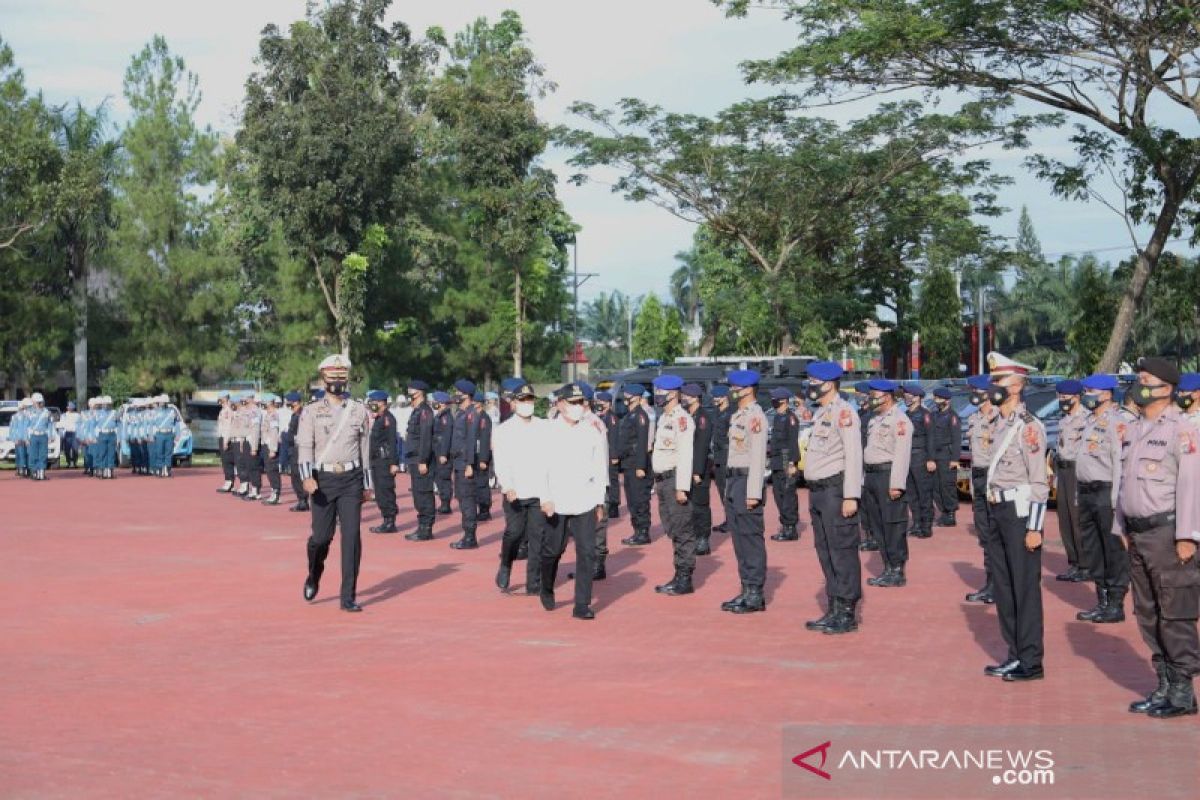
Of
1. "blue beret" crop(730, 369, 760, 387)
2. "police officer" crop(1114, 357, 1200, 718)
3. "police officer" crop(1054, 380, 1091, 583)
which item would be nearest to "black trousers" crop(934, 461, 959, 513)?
"police officer" crop(1054, 380, 1091, 583)

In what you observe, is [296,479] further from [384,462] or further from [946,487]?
[946,487]

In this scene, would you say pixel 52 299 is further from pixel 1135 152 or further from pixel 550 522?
pixel 550 522

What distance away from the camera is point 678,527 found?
12539mm

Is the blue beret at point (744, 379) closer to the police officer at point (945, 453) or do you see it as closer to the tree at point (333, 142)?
the police officer at point (945, 453)

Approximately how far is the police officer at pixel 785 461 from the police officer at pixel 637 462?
1.71 metres

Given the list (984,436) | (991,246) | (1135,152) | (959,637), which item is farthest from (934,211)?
(959,637)

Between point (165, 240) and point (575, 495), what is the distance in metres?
35.2


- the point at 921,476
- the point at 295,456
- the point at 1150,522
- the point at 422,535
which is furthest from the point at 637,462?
the point at 1150,522

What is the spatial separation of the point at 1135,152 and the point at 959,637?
53.6 ft

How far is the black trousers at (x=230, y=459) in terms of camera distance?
83.0 ft

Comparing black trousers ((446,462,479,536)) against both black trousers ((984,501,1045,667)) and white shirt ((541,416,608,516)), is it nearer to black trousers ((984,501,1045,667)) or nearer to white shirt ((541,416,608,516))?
white shirt ((541,416,608,516))

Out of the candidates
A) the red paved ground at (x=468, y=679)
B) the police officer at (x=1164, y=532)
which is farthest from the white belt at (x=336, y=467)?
the police officer at (x=1164, y=532)

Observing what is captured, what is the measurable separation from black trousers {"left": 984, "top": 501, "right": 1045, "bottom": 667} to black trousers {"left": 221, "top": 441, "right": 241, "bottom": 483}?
722 inches

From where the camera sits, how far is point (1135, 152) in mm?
24078
